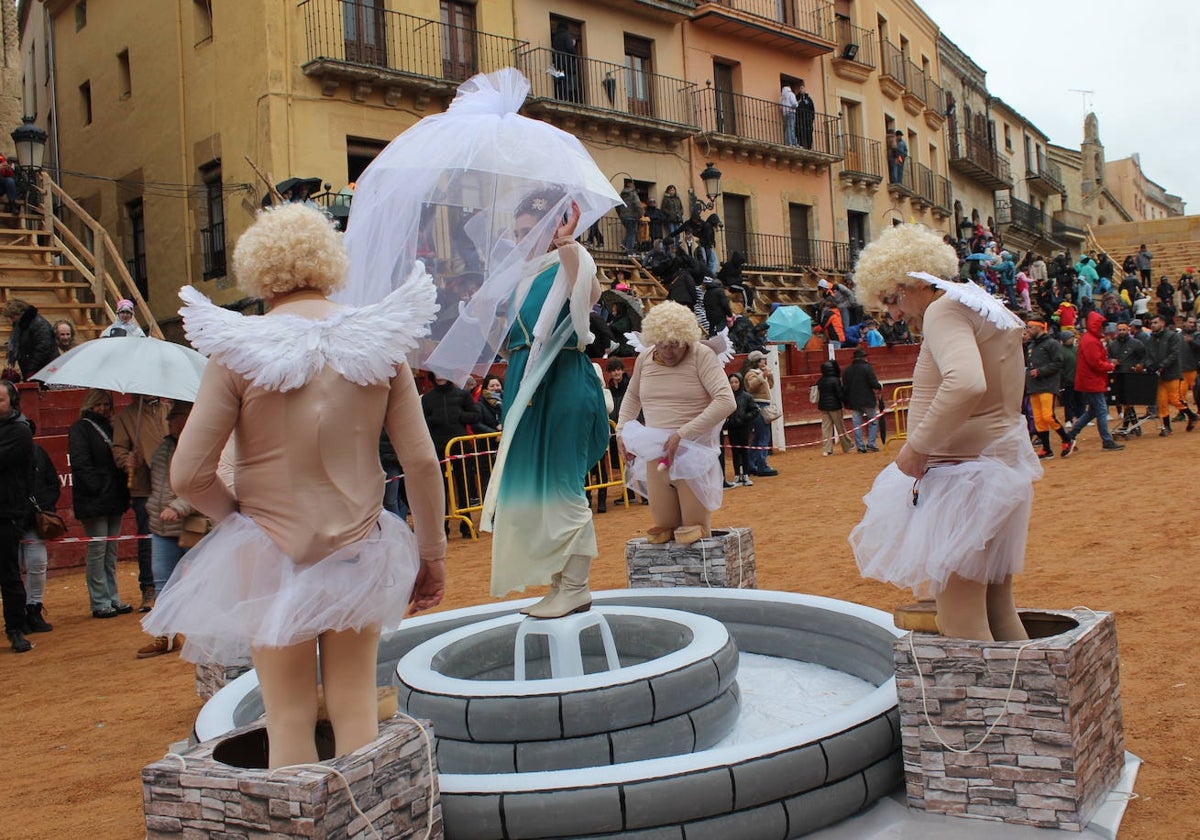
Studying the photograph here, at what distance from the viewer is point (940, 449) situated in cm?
367

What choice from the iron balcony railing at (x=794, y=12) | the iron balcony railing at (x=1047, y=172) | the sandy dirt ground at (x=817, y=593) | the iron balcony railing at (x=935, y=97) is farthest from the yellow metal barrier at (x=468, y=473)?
the iron balcony railing at (x=1047, y=172)

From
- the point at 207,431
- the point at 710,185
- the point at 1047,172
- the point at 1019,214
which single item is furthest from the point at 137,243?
the point at 1047,172

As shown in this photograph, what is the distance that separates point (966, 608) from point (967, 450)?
0.54 m

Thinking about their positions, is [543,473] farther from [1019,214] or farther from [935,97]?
[1019,214]

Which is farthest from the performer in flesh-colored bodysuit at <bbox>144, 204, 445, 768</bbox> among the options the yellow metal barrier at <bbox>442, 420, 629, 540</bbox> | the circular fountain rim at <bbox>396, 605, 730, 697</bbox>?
the yellow metal barrier at <bbox>442, 420, 629, 540</bbox>

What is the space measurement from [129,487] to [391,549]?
21.4ft

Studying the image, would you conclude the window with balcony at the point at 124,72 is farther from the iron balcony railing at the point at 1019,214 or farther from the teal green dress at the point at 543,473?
the iron balcony railing at the point at 1019,214

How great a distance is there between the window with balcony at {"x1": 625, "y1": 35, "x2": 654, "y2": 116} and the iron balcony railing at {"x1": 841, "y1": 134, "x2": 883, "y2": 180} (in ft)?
26.5

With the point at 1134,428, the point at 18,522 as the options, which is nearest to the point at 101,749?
the point at 18,522

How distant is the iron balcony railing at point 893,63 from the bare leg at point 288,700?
34.7m

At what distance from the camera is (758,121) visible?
28922 millimetres

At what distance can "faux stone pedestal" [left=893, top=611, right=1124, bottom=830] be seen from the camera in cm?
348

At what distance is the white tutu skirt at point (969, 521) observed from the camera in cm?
354

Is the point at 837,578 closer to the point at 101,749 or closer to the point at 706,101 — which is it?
the point at 101,749
